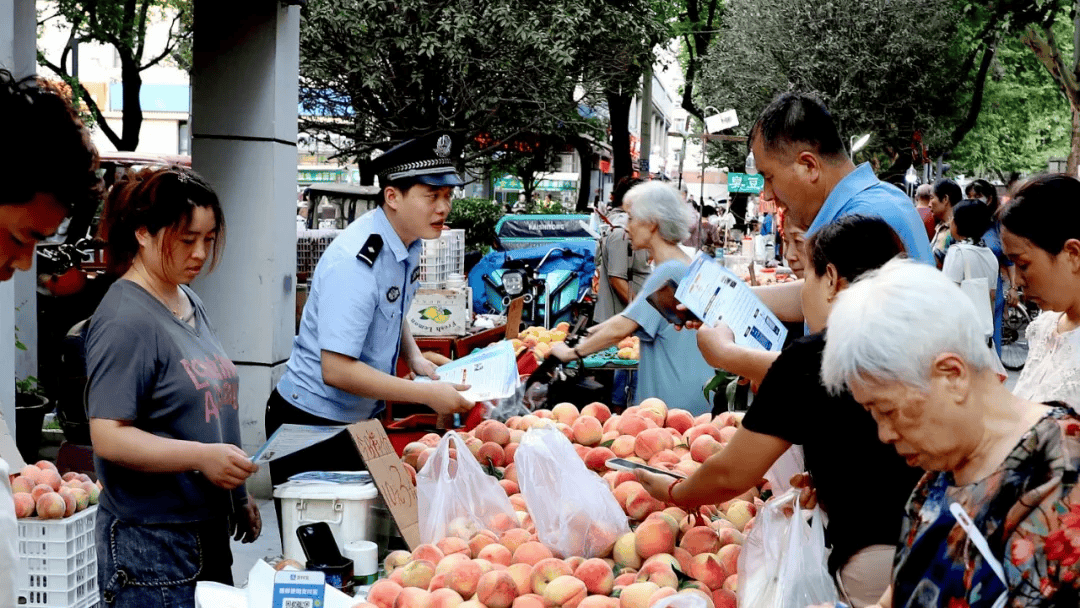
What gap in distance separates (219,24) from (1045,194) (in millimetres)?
4873

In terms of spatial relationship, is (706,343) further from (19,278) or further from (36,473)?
(19,278)

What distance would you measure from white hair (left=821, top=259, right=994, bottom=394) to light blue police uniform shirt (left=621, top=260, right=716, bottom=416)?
3714mm

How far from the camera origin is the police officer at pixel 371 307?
11.9ft

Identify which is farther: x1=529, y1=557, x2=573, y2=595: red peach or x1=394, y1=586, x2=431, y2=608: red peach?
x1=529, y1=557, x2=573, y2=595: red peach

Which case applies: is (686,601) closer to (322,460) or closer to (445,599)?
(445,599)

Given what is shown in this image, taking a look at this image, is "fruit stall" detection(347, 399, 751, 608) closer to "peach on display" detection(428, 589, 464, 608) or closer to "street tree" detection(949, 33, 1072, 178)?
"peach on display" detection(428, 589, 464, 608)

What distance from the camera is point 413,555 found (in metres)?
3.06

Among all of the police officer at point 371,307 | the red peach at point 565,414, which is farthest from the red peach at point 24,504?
the red peach at point 565,414

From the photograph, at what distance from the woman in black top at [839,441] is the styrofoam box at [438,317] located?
5937mm

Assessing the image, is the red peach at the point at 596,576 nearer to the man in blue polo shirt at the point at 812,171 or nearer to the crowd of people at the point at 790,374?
the crowd of people at the point at 790,374

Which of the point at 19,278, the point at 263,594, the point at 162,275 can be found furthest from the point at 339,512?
the point at 19,278

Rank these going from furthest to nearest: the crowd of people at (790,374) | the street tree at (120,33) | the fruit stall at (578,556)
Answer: the street tree at (120,33) → the fruit stall at (578,556) → the crowd of people at (790,374)

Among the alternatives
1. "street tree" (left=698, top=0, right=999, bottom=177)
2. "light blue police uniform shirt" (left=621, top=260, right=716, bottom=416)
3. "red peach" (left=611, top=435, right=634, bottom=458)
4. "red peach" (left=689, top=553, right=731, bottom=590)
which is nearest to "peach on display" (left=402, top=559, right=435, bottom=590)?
"red peach" (left=689, top=553, right=731, bottom=590)

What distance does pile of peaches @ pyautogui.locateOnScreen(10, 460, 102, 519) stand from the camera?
149 inches
